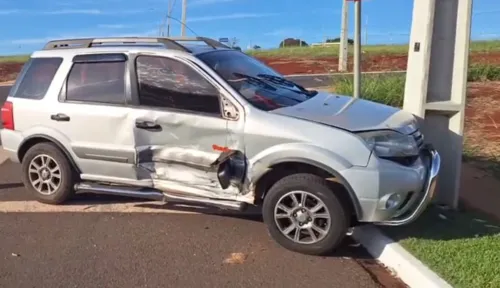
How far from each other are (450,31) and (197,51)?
104 inches

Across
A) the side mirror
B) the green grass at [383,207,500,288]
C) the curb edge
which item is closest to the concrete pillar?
the green grass at [383,207,500,288]

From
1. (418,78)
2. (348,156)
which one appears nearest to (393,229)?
(348,156)

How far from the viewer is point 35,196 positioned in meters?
6.99

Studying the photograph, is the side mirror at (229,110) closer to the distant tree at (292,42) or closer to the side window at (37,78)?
the side window at (37,78)

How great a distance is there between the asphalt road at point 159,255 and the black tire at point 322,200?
0.09 meters

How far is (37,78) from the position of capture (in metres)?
6.94

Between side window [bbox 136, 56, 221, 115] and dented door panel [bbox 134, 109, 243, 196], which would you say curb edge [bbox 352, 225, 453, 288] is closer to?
dented door panel [bbox 134, 109, 243, 196]

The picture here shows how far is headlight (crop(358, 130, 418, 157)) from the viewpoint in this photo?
524 cm

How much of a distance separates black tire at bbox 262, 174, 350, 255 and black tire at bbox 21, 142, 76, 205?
2.43 metres

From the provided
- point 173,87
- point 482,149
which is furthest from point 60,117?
point 482,149

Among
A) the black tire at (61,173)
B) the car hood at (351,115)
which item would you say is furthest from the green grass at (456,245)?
the black tire at (61,173)

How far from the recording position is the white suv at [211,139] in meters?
5.29

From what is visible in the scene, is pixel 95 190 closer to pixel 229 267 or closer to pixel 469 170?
pixel 229 267

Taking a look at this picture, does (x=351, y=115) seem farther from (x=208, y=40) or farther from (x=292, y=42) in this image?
(x=292, y=42)
